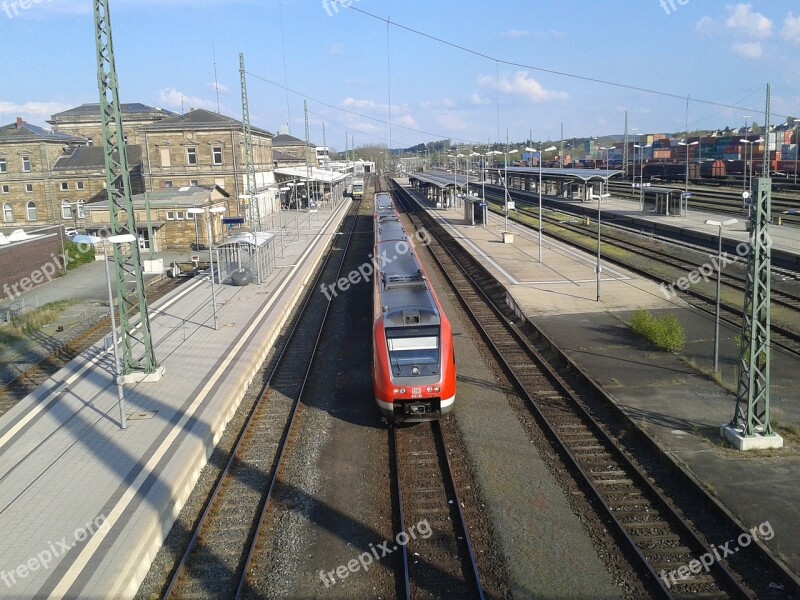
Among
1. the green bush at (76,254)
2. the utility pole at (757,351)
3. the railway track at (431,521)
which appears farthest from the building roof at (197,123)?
the utility pole at (757,351)

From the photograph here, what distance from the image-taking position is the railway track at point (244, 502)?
7980 mm

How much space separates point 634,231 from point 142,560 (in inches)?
1504

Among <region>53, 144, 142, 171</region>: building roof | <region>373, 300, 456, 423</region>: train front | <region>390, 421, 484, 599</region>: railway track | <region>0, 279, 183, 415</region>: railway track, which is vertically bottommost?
<region>390, 421, 484, 599</region>: railway track

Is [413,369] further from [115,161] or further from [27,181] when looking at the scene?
[27,181]

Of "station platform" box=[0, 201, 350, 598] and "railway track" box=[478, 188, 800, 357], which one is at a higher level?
"railway track" box=[478, 188, 800, 357]

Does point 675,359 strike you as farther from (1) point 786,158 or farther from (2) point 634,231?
(1) point 786,158

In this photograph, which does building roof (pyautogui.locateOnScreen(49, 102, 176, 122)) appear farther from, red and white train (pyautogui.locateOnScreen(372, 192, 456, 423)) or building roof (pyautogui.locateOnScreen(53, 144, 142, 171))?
red and white train (pyautogui.locateOnScreen(372, 192, 456, 423))

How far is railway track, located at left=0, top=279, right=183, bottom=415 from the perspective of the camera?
1538cm

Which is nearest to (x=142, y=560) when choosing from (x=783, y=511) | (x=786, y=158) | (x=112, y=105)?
(x=783, y=511)

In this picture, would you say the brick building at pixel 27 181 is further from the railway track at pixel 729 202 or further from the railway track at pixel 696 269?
the railway track at pixel 729 202

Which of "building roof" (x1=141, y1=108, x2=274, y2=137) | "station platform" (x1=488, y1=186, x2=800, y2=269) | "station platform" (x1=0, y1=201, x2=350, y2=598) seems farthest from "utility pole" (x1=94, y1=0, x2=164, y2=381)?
"building roof" (x1=141, y1=108, x2=274, y2=137)

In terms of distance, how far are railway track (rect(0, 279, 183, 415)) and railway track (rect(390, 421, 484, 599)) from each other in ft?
29.7

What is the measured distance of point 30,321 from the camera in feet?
73.0

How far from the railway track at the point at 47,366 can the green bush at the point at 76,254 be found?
12.6 meters
